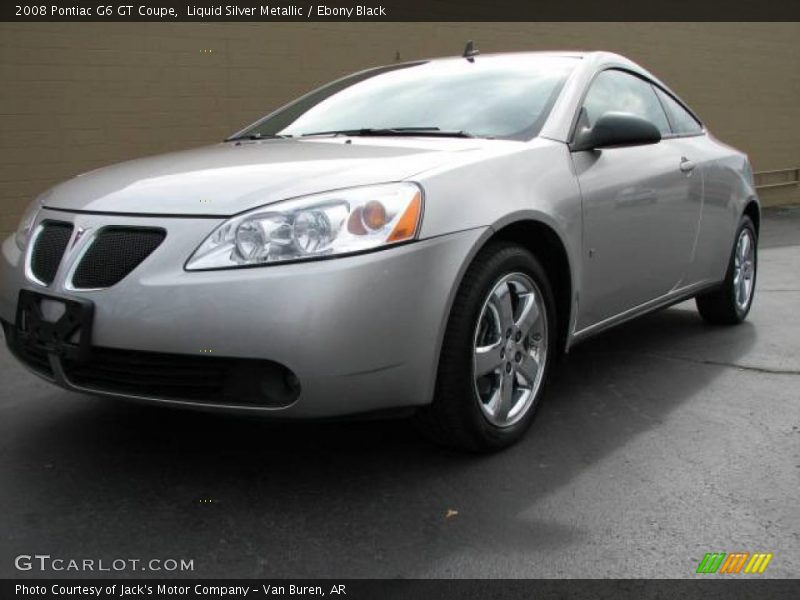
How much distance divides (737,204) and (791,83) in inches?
479

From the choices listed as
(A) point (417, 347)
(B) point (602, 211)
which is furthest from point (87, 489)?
(B) point (602, 211)

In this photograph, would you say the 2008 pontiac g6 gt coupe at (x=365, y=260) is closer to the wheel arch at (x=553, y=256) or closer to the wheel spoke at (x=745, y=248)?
the wheel arch at (x=553, y=256)

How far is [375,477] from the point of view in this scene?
3137mm

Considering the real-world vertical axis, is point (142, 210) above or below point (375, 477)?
above

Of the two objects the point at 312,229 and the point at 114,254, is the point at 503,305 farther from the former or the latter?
the point at 114,254

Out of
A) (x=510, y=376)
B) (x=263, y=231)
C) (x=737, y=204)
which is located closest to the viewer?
(x=263, y=231)

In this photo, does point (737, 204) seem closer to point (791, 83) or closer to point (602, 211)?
point (602, 211)

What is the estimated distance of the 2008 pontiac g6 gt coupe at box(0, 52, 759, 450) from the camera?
8.80ft

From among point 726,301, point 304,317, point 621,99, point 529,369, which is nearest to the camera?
point 304,317

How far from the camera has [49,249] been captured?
308 cm

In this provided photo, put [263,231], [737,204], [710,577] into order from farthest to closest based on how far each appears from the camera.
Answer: [737,204] < [263,231] < [710,577]

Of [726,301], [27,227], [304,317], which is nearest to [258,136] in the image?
[27,227]

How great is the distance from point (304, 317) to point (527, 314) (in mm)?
1111

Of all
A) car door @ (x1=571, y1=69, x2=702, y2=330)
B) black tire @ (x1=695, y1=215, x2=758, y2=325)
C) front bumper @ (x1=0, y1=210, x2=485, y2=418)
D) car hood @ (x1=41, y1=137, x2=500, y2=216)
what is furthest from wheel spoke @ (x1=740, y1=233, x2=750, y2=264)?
front bumper @ (x1=0, y1=210, x2=485, y2=418)
